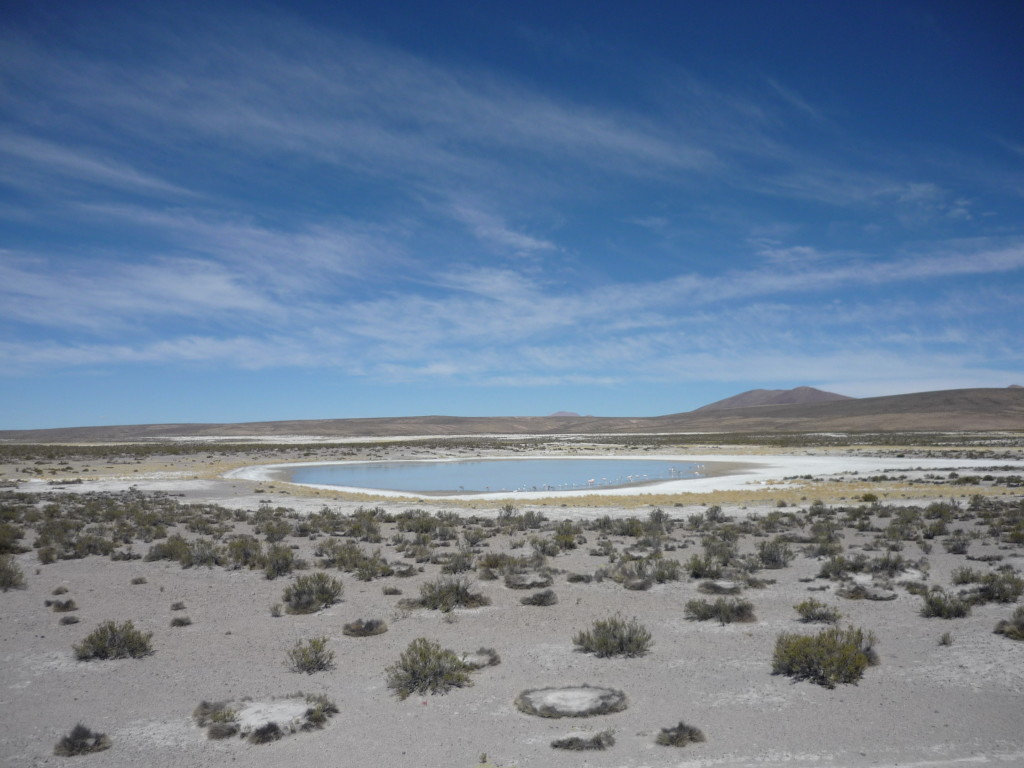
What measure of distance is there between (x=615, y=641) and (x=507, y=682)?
1.60 meters

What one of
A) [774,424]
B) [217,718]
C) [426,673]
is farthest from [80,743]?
[774,424]

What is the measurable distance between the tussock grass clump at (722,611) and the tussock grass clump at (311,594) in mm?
5687

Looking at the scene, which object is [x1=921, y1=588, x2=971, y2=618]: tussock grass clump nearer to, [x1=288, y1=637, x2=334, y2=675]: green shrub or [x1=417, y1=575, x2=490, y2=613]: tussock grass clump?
[x1=417, y1=575, x2=490, y2=613]: tussock grass clump

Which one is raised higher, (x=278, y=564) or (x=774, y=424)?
(x=278, y=564)

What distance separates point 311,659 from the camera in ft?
25.1

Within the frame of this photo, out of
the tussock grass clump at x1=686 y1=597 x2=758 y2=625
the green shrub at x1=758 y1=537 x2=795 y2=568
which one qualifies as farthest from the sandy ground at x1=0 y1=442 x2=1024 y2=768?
the green shrub at x1=758 y1=537 x2=795 y2=568

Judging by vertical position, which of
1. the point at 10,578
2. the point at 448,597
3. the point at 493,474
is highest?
the point at 10,578

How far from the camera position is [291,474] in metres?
44.5

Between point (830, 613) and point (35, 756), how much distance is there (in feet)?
30.4

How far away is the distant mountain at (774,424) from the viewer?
127m

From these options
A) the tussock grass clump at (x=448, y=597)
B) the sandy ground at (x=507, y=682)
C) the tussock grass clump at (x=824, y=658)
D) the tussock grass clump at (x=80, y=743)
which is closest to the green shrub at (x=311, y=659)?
the sandy ground at (x=507, y=682)

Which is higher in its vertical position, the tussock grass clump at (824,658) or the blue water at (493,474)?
the tussock grass clump at (824,658)

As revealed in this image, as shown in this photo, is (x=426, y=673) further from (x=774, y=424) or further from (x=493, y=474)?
(x=774, y=424)

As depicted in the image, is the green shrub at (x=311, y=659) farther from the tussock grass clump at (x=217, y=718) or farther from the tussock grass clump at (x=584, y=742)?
the tussock grass clump at (x=584, y=742)
